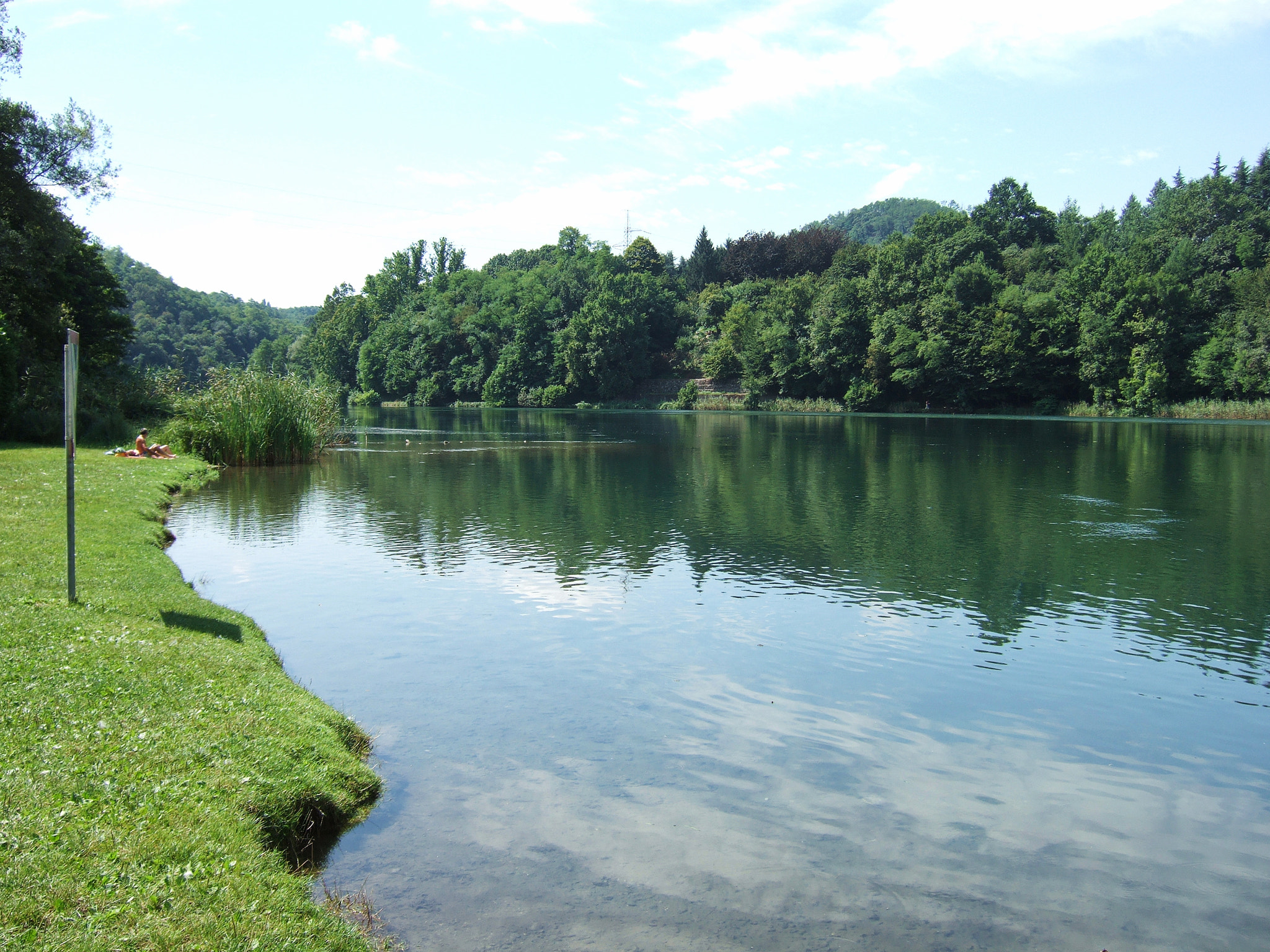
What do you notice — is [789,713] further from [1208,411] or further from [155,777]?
[1208,411]

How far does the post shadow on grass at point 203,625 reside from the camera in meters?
10.4

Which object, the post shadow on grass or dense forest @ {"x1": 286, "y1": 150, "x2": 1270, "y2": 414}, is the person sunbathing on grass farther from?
dense forest @ {"x1": 286, "y1": 150, "x2": 1270, "y2": 414}

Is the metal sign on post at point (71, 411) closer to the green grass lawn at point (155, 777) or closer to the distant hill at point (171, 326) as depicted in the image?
the green grass lawn at point (155, 777)

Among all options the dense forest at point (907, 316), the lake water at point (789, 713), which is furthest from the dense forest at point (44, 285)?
the dense forest at point (907, 316)

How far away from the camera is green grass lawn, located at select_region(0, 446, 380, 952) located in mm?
4754

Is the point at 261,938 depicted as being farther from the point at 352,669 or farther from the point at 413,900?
the point at 352,669

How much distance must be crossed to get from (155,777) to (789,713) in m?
6.47

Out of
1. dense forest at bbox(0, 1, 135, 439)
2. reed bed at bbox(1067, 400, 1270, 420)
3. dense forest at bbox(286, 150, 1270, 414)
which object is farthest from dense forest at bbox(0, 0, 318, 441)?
reed bed at bbox(1067, 400, 1270, 420)

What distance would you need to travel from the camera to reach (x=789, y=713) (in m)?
10.2

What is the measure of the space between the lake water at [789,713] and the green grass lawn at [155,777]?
70cm

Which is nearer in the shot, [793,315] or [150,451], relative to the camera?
[150,451]

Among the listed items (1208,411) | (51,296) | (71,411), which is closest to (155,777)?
(71,411)

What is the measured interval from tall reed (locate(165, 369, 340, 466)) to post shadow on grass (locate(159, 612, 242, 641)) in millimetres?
25401

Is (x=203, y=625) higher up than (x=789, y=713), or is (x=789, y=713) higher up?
(x=203, y=625)
